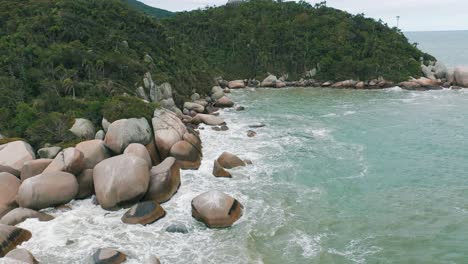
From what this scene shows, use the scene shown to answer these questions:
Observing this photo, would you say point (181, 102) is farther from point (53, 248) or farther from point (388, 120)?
point (53, 248)

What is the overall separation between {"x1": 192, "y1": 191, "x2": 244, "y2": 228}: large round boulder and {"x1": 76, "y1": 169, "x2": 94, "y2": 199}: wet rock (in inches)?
234

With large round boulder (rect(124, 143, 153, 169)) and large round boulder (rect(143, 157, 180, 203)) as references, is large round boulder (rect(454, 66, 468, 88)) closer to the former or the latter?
large round boulder (rect(143, 157, 180, 203))

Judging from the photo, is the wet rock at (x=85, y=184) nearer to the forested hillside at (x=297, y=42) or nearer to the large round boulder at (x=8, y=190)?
the large round boulder at (x=8, y=190)

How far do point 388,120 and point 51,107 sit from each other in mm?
29693

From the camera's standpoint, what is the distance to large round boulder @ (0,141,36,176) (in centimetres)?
2006

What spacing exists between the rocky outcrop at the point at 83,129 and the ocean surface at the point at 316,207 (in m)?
7.01

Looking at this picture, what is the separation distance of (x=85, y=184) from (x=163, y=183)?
407 cm

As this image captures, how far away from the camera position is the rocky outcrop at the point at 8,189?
18109 millimetres

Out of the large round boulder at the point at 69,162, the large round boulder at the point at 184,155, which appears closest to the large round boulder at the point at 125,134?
the large round boulder at the point at 184,155

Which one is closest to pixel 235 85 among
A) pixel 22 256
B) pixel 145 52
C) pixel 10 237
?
pixel 145 52

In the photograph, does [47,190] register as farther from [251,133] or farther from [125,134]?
[251,133]

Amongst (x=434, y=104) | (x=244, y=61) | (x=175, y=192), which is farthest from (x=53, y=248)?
(x=244, y=61)

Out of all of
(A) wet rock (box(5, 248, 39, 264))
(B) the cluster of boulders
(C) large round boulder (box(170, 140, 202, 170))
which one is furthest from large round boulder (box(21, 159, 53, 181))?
(C) large round boulder (box(170, 140, 202, 170))

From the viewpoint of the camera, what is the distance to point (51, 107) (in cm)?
2831
